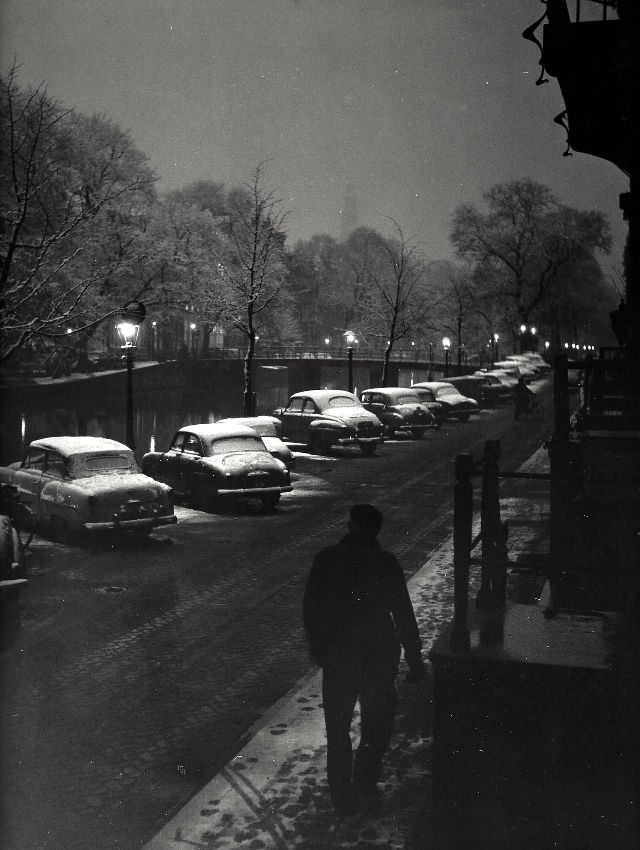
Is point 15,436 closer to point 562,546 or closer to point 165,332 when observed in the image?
point 562,546

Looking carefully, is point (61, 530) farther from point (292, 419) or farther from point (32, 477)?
point (292, 419)

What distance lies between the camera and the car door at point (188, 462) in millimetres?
18016

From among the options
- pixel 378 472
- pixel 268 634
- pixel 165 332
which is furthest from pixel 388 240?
pixel 268 634

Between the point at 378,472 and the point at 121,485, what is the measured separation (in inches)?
412

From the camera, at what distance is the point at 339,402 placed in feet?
95.5

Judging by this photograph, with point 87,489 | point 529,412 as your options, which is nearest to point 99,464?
point 87,489

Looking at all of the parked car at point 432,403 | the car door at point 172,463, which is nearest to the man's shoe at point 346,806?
the car door at point 172,463

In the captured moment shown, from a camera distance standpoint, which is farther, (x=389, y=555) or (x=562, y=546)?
(x=562, y=546)

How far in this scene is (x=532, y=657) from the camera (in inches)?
206

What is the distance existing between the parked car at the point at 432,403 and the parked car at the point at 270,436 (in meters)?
10.5

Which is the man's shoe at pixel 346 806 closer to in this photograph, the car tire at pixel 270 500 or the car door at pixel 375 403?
the car tire at pixel 270 500

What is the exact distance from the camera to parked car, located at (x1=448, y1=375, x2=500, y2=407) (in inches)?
1810

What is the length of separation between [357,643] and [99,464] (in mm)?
10467

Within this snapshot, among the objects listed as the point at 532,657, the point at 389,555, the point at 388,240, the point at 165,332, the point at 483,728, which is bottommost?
the point at 483,728
